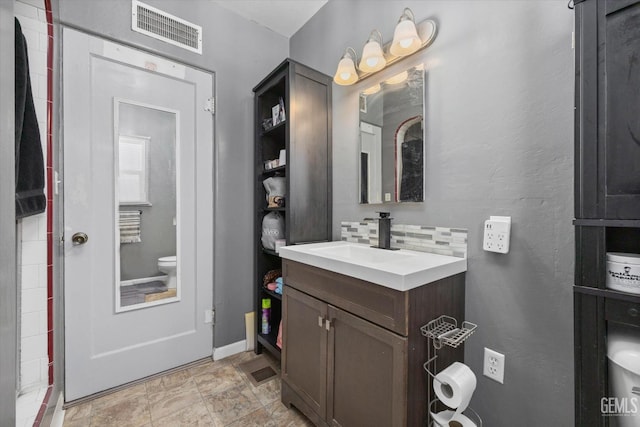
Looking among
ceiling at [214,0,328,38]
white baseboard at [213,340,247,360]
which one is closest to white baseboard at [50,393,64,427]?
white baseboard at [213,340,247,360]

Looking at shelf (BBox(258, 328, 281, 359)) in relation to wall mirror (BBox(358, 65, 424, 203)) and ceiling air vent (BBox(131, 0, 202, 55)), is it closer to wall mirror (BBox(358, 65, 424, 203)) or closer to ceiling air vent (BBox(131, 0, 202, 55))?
wall mirror (BBox(358, 65, 424, 203))

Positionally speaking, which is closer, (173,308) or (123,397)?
(123,397)

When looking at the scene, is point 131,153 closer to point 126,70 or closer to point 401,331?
point 126,70

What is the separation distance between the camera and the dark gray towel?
1.24 meters

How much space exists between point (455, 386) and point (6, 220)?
4.84 feet

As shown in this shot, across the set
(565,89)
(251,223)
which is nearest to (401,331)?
(565,89)

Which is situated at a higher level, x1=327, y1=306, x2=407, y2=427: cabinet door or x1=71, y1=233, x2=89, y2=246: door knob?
x1=71, y1=233, x2=89, y2=246: door knob

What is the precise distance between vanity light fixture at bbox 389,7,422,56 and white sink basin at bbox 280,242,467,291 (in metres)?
Result: 1.06

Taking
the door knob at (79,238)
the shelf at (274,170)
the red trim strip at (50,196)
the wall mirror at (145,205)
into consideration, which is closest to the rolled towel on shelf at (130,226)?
the wall mirror at (145,205)

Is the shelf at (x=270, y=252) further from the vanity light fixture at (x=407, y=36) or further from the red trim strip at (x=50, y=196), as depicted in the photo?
the vanity light fixture at (x=407, y=36)

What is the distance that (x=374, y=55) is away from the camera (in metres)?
1.56

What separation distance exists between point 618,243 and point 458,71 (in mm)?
942

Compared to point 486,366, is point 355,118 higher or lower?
higher

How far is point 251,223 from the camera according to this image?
2295 mm
